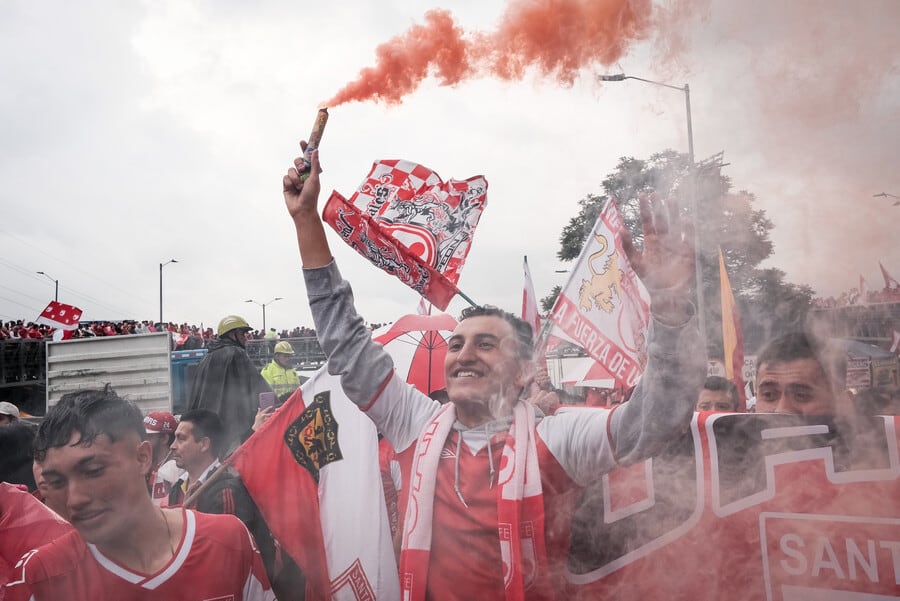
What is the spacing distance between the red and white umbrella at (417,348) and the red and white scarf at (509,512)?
5.59 feet

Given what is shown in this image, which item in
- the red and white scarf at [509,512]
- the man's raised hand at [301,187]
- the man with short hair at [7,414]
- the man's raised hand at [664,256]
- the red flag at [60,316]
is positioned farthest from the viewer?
the red flag at [60,316]

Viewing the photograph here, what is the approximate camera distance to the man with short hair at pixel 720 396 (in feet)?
10.9

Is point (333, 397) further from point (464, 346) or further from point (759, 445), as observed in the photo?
point (759, 445)

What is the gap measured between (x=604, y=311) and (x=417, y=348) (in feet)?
4.04

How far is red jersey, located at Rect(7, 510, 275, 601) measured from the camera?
1.94 metres

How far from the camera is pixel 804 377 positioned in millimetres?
2098

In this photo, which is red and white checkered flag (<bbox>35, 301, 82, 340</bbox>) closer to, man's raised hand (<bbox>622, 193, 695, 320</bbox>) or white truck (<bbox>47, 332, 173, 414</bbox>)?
white truck (<bbox>47, 332, 173, 414</bbox>)

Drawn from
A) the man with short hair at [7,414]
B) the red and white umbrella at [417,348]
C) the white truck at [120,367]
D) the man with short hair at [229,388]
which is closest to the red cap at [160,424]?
the man with short hair at [229,388]

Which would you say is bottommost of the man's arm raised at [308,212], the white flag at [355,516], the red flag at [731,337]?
the white flag at [355,516]

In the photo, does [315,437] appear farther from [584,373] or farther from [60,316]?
[60,316]

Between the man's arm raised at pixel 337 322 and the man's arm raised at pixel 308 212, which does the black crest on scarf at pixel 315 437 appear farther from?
the man's arm raised at pixel 308 212

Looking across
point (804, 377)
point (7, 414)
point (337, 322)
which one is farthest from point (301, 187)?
point (7, 414)

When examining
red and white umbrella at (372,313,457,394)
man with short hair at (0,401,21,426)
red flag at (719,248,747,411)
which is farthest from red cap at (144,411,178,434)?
red flag at (719,248,747,411)

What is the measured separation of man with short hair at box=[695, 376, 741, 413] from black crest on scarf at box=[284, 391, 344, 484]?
1.91 meters
